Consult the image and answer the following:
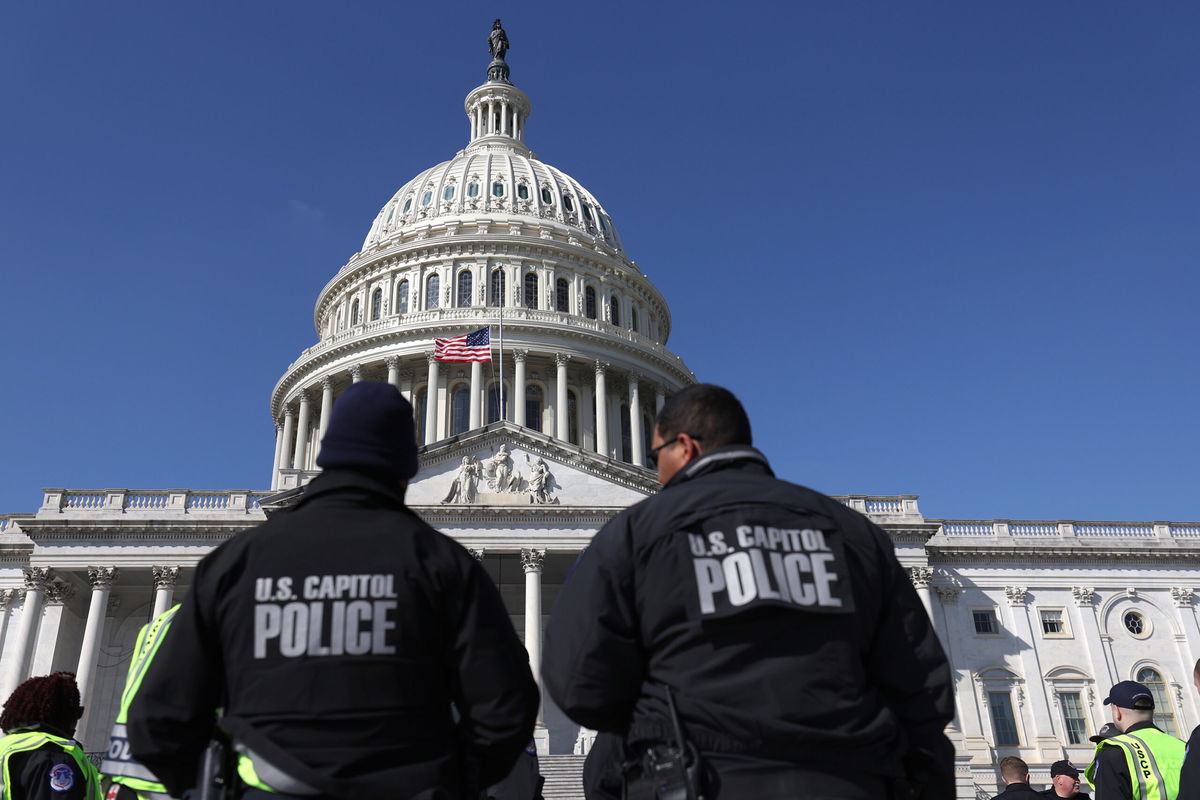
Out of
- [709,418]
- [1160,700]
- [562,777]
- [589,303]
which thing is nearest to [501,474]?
[562,777]

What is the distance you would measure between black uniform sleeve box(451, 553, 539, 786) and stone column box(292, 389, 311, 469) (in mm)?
58000

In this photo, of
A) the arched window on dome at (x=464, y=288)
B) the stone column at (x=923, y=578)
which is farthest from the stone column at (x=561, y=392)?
the stone column at (x=923, y=578)

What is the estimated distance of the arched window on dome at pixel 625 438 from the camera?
5973cm

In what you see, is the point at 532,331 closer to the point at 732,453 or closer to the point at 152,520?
the point at 152,520

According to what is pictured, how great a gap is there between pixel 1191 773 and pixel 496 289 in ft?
198

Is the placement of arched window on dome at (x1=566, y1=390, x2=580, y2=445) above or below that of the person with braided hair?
above

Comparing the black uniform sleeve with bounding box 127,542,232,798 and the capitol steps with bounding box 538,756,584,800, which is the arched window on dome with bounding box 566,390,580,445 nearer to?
the capitol steps with bounding box 538,756,584,800

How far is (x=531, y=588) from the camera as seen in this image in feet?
126

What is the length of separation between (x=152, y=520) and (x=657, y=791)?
135 feet

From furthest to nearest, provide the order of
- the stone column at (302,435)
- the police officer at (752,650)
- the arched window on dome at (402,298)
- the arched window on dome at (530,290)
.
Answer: the arched window on dome at (530,290) < the arched window on dome at (402,298) < the stone column at (302,435) < the police officer at (752,650)

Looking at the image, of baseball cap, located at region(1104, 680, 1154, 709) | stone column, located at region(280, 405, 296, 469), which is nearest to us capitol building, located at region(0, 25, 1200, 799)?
stone column, located at region(280, 405, 296, 469)

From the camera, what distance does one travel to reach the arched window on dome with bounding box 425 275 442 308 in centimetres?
6444

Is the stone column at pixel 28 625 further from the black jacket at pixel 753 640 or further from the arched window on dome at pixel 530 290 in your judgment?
the black jacket at pixel 753 640

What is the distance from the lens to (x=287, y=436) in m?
63.8
